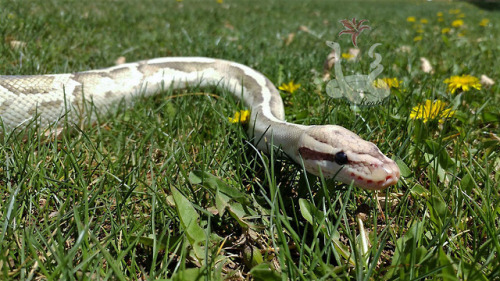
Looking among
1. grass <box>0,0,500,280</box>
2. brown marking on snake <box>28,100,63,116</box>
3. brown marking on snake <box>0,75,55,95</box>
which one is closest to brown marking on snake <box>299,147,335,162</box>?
grass <box>0,0,500,280</box>

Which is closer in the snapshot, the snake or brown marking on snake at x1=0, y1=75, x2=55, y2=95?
the snake

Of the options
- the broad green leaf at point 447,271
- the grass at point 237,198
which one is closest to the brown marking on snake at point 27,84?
the grass at point 237,198

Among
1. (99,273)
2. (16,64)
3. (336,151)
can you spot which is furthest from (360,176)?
(16,64)

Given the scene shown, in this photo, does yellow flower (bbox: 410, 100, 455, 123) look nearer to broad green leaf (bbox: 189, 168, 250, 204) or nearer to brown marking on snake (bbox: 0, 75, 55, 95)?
broad green leaf (bbox: 189, 168, 250, 204)

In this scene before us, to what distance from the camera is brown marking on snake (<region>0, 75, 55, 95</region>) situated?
3559 mm

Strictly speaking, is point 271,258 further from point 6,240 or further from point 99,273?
point 6,240

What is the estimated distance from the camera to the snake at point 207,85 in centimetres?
243

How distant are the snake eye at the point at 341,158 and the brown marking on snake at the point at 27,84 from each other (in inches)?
110

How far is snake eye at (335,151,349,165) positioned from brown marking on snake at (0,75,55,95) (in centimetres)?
279

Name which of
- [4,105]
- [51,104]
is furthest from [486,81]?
[4,105]

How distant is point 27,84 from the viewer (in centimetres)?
366

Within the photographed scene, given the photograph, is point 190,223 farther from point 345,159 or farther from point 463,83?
point 463,83

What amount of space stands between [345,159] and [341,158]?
30mm

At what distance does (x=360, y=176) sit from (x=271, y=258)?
0.72 meters
